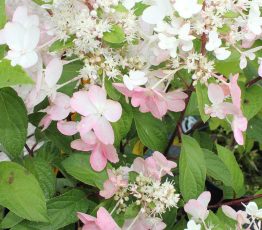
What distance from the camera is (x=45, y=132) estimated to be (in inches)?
37.8

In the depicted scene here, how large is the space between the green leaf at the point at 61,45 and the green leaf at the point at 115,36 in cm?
5

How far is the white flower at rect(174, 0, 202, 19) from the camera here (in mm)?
650

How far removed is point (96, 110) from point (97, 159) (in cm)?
9

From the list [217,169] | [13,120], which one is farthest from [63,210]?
[217,169]

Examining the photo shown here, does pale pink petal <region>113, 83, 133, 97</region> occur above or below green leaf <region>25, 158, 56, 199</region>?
above

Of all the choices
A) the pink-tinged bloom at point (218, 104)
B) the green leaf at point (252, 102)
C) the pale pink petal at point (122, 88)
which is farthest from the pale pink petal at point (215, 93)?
the green leaf at point (252, 102)

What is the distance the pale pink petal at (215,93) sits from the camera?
0.72 meters

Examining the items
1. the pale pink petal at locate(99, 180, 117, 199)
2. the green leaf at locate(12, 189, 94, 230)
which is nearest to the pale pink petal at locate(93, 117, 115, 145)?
the pale pink petal at locate(99, 180, 117, 199)

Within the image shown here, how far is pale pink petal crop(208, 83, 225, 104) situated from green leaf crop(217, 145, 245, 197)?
21cm

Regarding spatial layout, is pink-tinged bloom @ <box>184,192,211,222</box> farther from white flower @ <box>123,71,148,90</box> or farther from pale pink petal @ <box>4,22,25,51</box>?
pale pink petal @ <box>4,22,25,51</box>

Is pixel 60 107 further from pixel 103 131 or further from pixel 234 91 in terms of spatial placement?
pixel 234 91

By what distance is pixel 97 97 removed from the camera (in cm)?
71

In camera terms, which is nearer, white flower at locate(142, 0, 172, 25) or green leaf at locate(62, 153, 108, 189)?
white flower at locate(142, 0, 172, 25)

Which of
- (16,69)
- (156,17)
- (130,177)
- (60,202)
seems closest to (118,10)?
(156,17)
